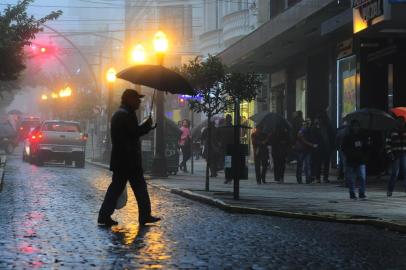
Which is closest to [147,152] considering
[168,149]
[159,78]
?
[168,149]

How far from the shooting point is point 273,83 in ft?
101

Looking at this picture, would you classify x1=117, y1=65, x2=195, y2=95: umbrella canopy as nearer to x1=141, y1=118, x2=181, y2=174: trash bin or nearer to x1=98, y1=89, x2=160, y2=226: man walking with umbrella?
x1=98, y1=89, x2=160, y2=226: man walking with umbrella

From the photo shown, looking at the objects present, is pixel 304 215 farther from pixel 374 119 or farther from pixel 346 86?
pixel 346 86

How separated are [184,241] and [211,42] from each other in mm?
29964

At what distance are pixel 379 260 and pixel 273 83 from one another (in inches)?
938

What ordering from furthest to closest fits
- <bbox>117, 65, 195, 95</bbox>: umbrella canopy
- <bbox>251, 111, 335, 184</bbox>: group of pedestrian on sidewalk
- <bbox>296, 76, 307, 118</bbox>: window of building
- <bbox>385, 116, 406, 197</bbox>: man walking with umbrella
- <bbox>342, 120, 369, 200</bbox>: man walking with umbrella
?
<bbox>296, 76, 307, 118</bbox>: window of building, <bbox>251, 111, 335, 184</bbox>: group of pedestrian on sidewalk, <bbox>385, 116, 406, 197</bbox>: man walking with umbrella, <bbox>342, 120, 369, 200</bbox>: man walking with umbrella, <bbox>117, 65, 195, 95</bbox>: umbrella canopy

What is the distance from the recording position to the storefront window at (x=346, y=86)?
20516 mm

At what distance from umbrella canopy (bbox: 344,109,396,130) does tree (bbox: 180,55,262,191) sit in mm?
2287

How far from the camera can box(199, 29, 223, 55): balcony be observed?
36781 mm

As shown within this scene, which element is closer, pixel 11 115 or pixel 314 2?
pixel 314 2

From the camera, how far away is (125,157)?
9.62 meters

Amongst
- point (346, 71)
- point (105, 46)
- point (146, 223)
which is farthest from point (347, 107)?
point (105, 46)

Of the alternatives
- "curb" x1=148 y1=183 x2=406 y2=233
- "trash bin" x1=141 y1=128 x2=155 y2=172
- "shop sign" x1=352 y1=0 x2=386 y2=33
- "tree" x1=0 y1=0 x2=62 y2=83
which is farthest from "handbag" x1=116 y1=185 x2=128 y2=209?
"trash bin" x1=141 y1=128 x2=155 y2=172

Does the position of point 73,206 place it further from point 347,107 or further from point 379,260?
point 347,107
